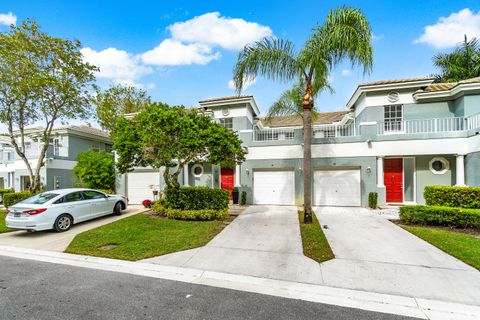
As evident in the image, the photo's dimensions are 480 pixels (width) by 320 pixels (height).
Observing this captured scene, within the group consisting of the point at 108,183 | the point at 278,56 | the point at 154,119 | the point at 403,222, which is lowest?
the point at 403,222

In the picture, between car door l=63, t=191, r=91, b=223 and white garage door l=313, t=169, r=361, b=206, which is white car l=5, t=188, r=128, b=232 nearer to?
car door l=63, t=191, r=91, b=223

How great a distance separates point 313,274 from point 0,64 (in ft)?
63.3

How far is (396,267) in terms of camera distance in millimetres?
4910

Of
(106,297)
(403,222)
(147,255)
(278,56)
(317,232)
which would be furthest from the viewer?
(403,222)

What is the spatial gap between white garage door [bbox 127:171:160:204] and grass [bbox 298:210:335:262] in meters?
10.4

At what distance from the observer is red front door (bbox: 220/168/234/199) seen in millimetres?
14453

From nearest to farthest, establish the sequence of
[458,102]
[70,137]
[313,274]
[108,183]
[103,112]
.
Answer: [313,274]
[458,102]
[108,183]
[70,137]
[103,112]

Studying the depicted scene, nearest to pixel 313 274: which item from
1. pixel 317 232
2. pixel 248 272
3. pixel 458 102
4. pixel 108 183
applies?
pixel 248 272

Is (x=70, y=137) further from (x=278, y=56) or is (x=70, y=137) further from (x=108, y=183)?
(x=278, y=56)

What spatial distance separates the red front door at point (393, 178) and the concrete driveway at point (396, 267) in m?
6.24

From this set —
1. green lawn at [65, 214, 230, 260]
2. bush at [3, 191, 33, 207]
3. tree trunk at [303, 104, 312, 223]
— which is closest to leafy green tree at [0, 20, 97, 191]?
bush at [3, 191, 33, 207]

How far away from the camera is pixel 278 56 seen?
8.19 metres

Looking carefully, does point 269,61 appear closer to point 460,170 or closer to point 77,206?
point 77,206

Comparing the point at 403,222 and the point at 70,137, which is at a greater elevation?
the point at 70,137
